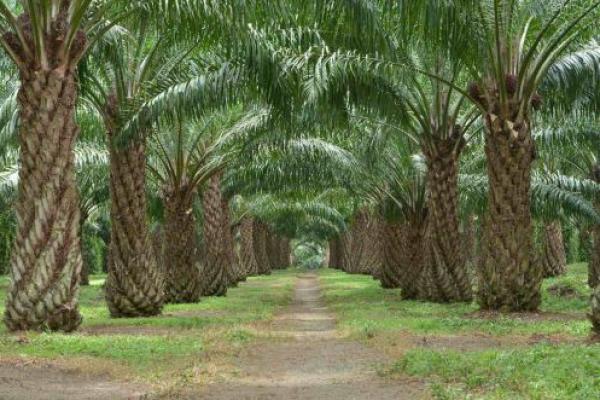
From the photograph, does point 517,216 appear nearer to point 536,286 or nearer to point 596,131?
Answer: point 536,286

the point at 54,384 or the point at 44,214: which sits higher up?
the point at 44,214

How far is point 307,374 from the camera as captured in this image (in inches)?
364

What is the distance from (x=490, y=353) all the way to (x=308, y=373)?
210 centimetres

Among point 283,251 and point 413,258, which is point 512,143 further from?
point 283,251

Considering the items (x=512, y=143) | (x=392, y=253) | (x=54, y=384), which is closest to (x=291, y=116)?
(x=512, y=143)

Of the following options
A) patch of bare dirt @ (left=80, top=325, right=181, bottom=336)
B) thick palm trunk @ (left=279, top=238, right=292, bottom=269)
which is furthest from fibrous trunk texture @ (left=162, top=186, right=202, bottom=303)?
thick palm trunk @ (left=279, top=238, right=292, bottom=269)

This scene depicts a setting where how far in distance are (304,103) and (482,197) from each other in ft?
31.4

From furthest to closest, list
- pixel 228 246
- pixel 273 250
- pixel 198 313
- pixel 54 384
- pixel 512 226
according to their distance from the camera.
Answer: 1. pixel 273 250
2. pixel 228 246
3. pixel 198 313
4. pixel 512 226
5. pixel 54 384

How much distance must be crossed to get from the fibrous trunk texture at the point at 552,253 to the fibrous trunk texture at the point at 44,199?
2050 cm

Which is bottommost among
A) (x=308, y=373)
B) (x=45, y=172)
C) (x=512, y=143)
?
(x=308, y=373)

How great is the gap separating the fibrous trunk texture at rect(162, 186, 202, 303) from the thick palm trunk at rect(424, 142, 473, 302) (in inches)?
250

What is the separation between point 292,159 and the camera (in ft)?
70.6

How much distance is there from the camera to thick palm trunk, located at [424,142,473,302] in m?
18.2

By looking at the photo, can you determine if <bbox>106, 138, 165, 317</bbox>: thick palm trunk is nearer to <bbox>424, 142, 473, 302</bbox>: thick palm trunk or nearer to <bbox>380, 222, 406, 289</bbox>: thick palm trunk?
<bbox>424, 142, 473, 302</bbox>: thick palm trunk
